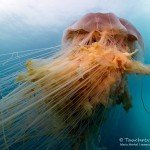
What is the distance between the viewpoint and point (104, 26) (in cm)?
515

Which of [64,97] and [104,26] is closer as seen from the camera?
[64,97]

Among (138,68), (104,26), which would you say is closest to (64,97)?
(138,68)

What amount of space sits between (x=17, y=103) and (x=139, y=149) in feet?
14.7

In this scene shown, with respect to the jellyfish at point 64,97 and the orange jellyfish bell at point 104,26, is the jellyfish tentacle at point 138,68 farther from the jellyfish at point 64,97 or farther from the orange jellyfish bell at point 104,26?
the orange jellyfish bell at point 104,26

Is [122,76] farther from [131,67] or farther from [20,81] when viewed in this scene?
[20,81]

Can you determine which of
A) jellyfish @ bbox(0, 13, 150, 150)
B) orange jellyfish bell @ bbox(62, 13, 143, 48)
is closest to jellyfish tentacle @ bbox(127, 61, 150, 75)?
jellyfish @ bbox(0, 13, 150, 150)

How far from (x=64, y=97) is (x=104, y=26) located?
1.79m

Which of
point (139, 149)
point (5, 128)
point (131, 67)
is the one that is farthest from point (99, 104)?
point (139, 149)

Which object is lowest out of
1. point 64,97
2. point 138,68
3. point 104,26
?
point 64,97

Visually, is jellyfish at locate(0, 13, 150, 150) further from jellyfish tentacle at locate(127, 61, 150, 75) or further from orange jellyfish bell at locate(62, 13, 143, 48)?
orange jellyfish bell at locate(62, 13, 143, 48)

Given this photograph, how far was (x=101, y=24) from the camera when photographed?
5199mm

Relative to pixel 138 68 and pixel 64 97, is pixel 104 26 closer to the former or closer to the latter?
pixel 138 68

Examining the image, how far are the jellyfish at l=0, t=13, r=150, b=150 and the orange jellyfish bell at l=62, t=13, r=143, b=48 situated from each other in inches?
23.5

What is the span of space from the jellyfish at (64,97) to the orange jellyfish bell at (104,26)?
0.60 metres
